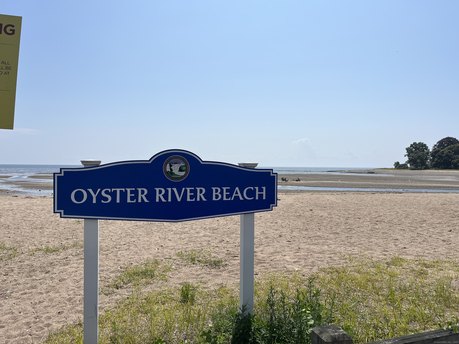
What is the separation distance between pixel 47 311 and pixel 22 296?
0.84m

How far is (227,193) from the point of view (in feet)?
11.7

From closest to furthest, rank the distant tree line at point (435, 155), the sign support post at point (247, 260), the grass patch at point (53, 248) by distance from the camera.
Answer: the sign support post at point (247, 260), the grass patch at point (53, 248), the distant tree line at point (435, 155)

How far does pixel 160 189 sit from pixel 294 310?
1.77 m

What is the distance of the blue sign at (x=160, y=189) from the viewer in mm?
3055

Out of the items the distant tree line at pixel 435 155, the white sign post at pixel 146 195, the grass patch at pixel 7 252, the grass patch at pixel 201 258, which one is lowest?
the grass patch at pixel 7 252

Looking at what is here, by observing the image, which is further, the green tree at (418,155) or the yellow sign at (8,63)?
the green tree at (418,155)

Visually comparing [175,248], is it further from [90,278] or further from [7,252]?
Result: [90,278]

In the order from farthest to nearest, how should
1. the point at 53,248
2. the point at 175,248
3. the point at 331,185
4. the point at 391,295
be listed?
the point at 331,185 < the point at 175,248 < the point at 53,248 < the point at 391,295

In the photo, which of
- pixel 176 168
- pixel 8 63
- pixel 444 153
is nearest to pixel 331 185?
pixel 176 168

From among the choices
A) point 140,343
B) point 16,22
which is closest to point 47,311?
point 140,343

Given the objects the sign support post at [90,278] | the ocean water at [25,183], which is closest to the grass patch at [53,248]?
the ocean water at [25,183]

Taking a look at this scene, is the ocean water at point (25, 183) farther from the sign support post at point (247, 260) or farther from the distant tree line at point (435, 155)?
the distant tree line at point (435, 155)

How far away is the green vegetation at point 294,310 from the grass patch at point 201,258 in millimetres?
1411

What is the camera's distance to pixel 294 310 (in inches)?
138
